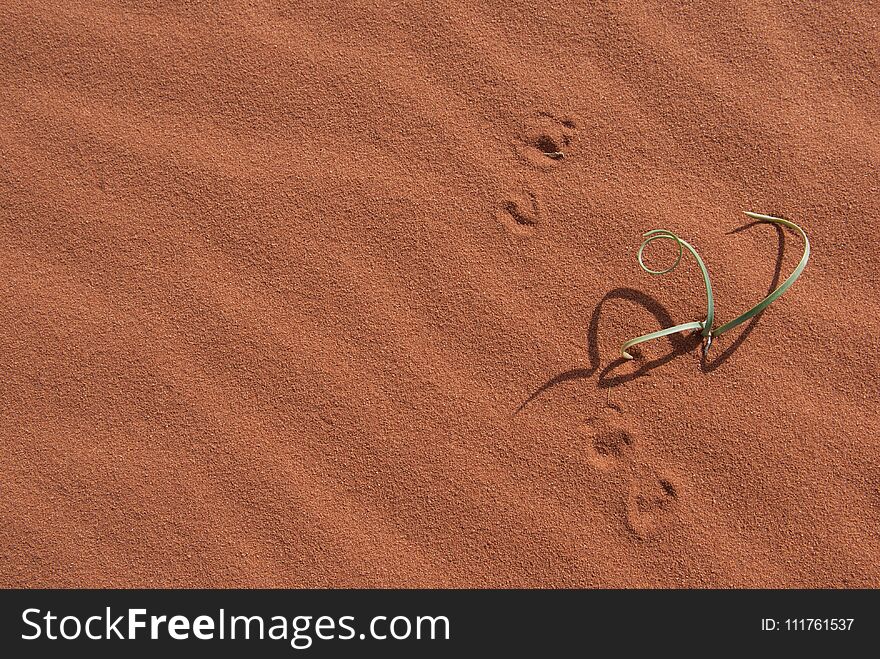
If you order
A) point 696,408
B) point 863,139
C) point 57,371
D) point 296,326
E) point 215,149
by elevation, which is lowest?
point 57,371

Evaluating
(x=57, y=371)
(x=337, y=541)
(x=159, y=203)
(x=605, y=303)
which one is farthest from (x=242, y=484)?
(x=605, y=303)

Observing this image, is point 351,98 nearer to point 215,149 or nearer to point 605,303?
point 215,149

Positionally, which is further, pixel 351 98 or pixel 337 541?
pixel 351 98

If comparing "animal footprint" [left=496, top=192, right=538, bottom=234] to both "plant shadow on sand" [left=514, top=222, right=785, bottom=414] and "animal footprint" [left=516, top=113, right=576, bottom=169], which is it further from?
"plant shadow on sand" [left=514, top=222, right=785, bottom=414]

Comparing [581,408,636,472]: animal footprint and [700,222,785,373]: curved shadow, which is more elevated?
[700,222,785,373]: curved shadow

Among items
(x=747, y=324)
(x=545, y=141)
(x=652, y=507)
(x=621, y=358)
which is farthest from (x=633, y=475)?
(x=545, y=141)

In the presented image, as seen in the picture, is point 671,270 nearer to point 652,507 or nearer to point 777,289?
point 777,289

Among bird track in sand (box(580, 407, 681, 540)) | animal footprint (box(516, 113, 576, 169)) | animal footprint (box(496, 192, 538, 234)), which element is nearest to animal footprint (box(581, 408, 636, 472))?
bird track in sand (box(580, 407, 681, 540))
